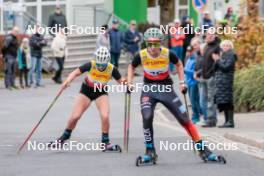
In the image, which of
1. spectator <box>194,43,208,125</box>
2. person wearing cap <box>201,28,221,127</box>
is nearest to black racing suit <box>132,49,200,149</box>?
person wearing cap <box>201,28,221,127</box>

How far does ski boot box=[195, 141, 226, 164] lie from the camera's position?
1419 cm

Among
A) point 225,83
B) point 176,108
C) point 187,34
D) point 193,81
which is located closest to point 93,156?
point 176,108

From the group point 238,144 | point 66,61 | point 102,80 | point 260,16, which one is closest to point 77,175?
point 102,80

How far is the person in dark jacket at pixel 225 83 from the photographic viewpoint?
19719mm

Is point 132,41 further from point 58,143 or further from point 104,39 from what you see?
point 58,143

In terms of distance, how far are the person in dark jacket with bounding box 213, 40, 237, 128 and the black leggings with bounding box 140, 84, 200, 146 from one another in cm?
523

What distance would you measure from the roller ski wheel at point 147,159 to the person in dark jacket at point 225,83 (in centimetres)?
574

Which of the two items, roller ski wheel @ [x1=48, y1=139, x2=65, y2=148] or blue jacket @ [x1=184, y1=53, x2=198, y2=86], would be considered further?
blue jacket @ [x1=184, y1=53, x2=198, y2=86]

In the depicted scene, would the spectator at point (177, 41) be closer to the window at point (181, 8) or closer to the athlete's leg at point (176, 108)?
the window at point (181, 8)

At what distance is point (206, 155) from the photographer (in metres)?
14.2

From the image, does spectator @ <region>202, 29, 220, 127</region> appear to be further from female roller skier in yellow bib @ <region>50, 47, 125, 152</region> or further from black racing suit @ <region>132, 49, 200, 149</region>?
black racing suit @ <region>132, 49, 200, 149</region>

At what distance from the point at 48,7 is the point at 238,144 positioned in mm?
25735

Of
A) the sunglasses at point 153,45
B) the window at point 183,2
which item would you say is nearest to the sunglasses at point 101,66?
the sunglasses at point 153,45

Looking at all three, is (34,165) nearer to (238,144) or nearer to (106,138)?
(106,138)
